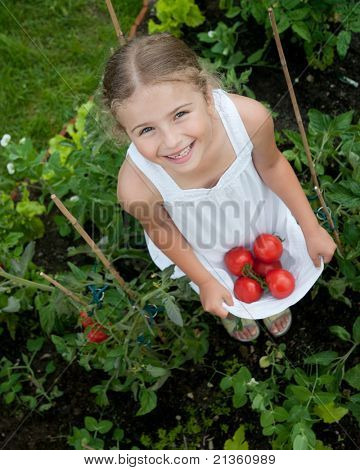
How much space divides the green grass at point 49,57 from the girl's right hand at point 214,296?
119 centimetres

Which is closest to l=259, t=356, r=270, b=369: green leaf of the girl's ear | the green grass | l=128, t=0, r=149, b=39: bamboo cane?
the girl's ear

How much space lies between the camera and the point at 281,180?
5.55 ft

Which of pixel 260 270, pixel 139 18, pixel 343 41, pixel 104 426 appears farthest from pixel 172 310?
pixel 139 18

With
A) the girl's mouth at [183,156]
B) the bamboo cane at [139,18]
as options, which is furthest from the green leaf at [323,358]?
the bamboo cane at [139,18]

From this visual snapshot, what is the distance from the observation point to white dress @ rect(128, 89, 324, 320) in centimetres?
163

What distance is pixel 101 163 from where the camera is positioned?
1957 millimetres

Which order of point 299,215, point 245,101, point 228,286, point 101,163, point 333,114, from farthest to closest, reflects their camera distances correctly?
point 333,114 → point 101,163 → point 228,286 → point 299,215 → point 245,101

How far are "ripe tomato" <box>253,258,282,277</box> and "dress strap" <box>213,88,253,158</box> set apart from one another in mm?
363

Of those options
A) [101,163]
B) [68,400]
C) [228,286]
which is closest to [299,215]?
[228,286]

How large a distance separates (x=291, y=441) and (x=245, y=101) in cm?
84

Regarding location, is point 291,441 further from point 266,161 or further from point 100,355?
point 266,161

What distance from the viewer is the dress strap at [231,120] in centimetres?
159

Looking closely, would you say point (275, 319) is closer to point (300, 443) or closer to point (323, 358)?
point (323, 358)

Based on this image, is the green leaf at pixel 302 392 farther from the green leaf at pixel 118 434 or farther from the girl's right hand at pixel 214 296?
the green leaf at pixel 118 434
